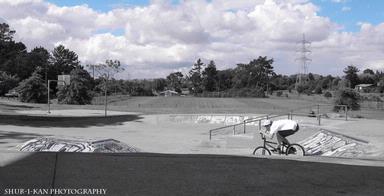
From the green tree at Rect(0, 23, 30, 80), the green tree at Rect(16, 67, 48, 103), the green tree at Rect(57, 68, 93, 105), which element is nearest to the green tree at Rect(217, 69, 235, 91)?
the green tree at Rect(0, 23, 30, 80)

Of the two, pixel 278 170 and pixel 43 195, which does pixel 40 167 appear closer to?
pixel 43 195

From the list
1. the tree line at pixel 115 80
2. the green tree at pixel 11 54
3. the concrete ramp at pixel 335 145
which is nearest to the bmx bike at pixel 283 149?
the concrete ramp at pixel 335 145

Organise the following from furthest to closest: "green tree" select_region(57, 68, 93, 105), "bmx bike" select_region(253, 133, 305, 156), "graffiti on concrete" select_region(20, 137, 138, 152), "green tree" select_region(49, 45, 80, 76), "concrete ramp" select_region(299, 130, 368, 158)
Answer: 1. "green tree" select_region(49, 45, 80, 76)
2. "green tree" select_region(57, 68, 93, 105)
3. "concrete ramp" select_region(299, 130, 368, 158)
4. "bmx bike" select_region(253, 133, 305, 156)
5. "graffiti on concrete" select_region(20, 137, 138, 152)

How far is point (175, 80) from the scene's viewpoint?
7219 inches

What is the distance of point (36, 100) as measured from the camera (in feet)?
238

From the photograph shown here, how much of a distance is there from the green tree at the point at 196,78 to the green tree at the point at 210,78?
2.39 m

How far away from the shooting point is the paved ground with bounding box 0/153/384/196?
6.77 m

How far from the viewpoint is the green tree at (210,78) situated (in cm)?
16181

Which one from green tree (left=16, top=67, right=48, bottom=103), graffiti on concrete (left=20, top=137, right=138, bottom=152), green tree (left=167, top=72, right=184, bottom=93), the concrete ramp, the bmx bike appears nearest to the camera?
graffiti on concrete (left=20, top=137, right=138, bottom=152)

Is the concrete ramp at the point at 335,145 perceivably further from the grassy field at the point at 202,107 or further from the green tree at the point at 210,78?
the green tree at the point at 210,78

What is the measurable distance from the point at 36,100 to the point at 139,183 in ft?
228

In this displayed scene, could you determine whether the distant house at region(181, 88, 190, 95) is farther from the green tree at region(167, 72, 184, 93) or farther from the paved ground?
the paved ground

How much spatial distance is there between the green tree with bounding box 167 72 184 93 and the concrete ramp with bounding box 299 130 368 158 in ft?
522

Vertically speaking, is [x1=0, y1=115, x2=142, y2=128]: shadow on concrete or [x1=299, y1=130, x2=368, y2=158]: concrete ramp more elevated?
[x1=299, y1=130, x2=368, y2=158]: concrete ramp
